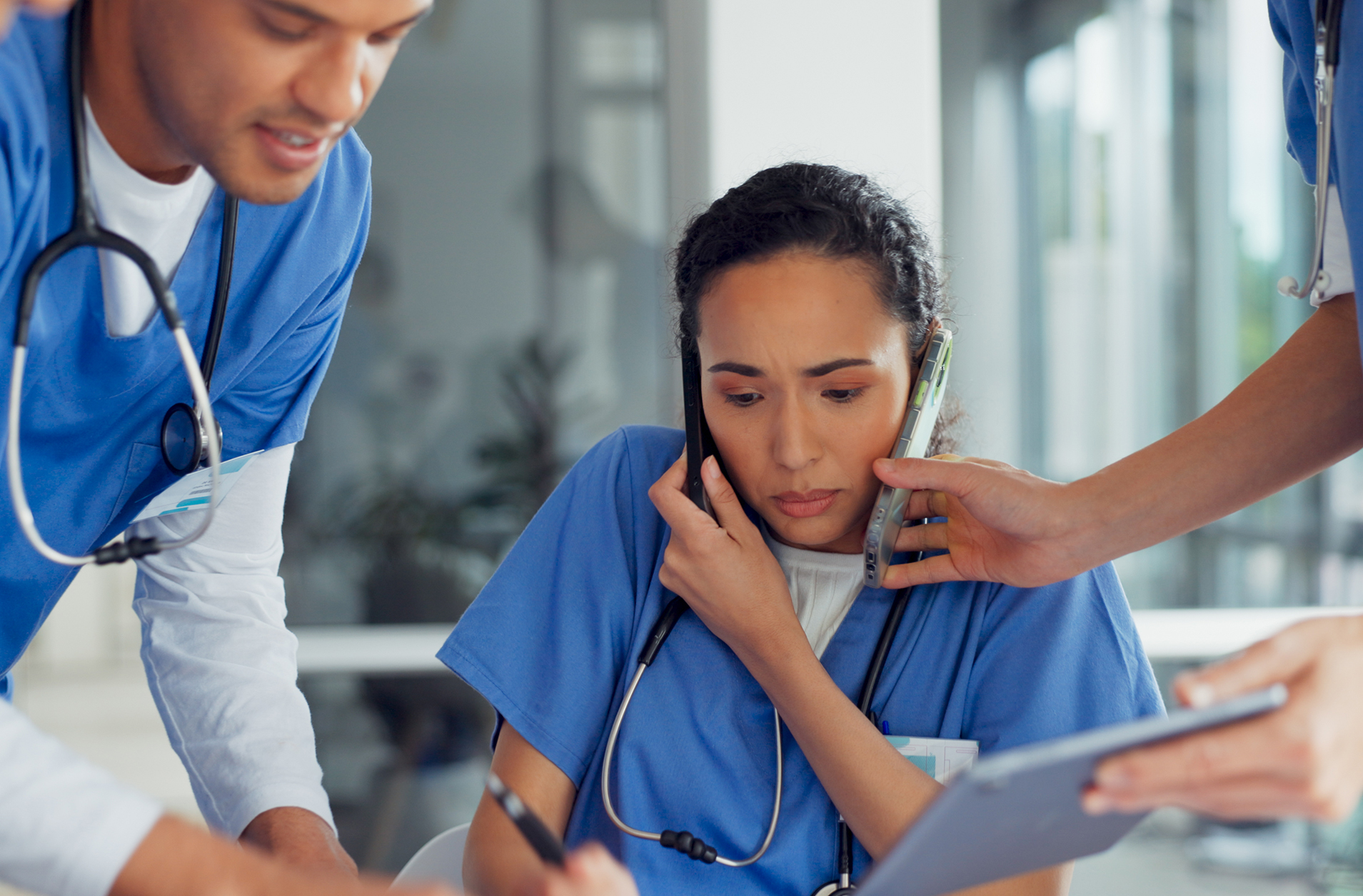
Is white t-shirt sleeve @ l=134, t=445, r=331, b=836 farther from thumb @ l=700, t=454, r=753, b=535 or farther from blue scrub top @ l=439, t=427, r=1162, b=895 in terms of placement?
thumb @ l=700, t=454, r=753, b=535

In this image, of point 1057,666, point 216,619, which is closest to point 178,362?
point 216,619

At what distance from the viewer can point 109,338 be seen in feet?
3.25

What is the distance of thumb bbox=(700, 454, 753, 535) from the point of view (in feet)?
4.04

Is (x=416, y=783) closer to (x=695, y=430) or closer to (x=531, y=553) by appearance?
(x=531, y=553)

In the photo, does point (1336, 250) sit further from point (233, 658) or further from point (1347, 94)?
point (233, 658)

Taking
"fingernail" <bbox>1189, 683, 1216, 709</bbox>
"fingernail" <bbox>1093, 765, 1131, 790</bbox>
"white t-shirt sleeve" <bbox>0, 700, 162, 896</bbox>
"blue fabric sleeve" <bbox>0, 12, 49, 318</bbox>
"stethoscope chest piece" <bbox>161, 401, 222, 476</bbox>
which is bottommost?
"white t-shirt sleeve" <bbox>0, 700, 162, 896</bbox>

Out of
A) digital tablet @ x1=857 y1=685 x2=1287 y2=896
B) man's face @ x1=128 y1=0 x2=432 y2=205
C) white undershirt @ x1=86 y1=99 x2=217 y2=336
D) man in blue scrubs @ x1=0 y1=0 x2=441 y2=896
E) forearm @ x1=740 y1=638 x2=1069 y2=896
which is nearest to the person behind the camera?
digital tablet @ x1=857 y1=685 x2=1287 y2=896

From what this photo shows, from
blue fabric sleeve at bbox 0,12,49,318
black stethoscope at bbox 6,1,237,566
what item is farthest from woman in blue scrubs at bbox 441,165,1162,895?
blue fabric sleeve at bbox 0,12,49,318

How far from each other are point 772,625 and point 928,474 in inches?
9.5

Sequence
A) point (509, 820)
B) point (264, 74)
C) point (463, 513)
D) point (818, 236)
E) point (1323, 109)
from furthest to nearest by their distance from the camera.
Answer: point (463, 513), point (818, 236), point (509, 820), point (1323, 109), point (264, 74)

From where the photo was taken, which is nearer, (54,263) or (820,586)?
(54,263)

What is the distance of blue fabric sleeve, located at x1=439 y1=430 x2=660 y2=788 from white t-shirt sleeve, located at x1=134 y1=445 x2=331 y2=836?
198mm

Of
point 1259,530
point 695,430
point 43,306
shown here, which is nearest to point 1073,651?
point 695,430

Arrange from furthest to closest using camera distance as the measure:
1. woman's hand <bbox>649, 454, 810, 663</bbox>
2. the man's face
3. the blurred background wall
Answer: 1. the blurred background wall
2. woman's hand <bbox>649, 454, 810, 663</bbox>
3. the man's face
